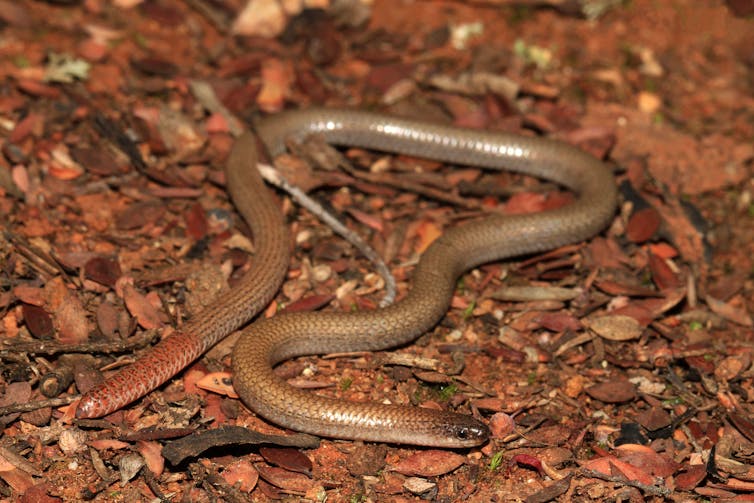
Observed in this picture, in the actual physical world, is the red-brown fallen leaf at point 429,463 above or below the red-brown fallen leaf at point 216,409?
below

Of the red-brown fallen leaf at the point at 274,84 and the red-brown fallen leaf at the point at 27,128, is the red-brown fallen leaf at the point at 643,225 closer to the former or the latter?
the red-brown fallen leaf at the point at 274,84

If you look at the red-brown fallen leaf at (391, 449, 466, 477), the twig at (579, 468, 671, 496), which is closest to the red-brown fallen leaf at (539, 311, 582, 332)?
the twig at (579, 468, 671, 496)

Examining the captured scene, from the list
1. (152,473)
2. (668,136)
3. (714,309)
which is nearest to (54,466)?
(152,473)

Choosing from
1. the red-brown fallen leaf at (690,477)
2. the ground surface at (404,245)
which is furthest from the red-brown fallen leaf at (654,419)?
the red-brown fallen leaf at (690,477)

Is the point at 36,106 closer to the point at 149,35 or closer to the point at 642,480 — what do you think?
the point at 149,35

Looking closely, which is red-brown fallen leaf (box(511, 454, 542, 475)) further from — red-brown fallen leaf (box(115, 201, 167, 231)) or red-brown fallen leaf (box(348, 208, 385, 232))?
red-brown fallen leaf (box(115, 201, 167, 231))

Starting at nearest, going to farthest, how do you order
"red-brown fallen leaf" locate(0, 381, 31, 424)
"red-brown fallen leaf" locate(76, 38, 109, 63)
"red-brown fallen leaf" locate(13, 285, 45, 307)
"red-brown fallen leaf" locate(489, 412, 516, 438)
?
"red-brown fallen leaf" locate(0, 381, 31, 424) → "red-brown fallen leaf" locate(489, 412, 516, 438) → "red-brown fallen leaf" locate(13, 285, 45, 307) → "red-brown fallen leaf" locate(76, 38, 109, 63)
